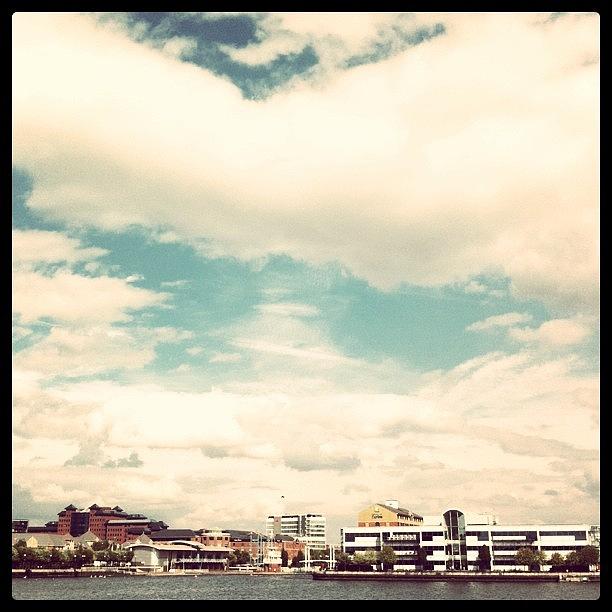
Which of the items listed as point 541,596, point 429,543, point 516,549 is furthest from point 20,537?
point 541,596

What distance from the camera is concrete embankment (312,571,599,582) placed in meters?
102

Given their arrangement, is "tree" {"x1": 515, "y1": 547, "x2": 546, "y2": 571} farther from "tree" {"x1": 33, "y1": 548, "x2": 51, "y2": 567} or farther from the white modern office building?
"tree" {"x1": 33, "y1": 548, "x2": 51, "y2": 567}

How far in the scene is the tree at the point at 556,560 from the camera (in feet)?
345

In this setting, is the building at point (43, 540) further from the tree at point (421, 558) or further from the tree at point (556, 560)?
the tree at point (556, 560)

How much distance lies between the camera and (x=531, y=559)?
10600cm

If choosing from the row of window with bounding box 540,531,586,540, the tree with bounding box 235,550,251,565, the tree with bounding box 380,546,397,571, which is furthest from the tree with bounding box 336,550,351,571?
the tree with bounding box 235,550,251,565

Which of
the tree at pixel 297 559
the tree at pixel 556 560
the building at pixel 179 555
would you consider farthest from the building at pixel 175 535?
the tree at pixel 556 560

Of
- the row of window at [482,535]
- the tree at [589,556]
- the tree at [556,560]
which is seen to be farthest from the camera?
the row of window at [482,535]

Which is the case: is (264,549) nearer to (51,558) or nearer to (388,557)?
(51,558)

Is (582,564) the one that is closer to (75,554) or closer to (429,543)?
(429,543)

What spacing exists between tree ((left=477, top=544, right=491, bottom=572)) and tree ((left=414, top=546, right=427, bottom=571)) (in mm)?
8881

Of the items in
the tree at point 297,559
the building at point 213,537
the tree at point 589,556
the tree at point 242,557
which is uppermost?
the tree at point 589,556

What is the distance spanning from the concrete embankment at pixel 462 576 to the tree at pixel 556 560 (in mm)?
2356
